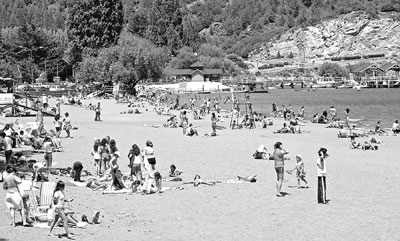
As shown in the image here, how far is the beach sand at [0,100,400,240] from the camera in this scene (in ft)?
42.4

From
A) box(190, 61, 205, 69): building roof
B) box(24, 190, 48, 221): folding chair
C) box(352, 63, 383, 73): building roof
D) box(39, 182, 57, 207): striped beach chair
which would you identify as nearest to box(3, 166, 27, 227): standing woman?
box(24, 190, 48, 221): folding chair

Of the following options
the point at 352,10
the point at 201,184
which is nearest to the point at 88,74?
the point at 201,184

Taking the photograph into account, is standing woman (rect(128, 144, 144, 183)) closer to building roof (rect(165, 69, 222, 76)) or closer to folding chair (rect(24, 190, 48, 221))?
folding chair (rect(24, 190, 48, 221))

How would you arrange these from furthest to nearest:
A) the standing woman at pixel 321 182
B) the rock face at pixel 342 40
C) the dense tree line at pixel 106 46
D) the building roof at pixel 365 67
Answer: the rock face at pixel 342 40, the building roof at pixel 365 67, the dense tree line at pixel 106 46, the standing woman at pixel 321 182

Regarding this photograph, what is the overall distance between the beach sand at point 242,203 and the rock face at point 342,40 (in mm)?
155471

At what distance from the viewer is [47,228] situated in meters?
13.1

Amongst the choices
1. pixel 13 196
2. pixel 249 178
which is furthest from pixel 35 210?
pixel 249 178

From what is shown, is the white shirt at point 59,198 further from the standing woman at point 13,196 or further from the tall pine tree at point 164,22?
the tall pine tree at point 164,22

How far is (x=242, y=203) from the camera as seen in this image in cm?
1577

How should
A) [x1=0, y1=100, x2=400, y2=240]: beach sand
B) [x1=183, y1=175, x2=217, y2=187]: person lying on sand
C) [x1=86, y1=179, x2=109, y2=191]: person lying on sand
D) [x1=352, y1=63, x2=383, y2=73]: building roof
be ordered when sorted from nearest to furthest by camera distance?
[x1=0, y1=100, x2=400, y2=240]: beach sand → [x1=86, y1=179, x2=109, y2=191]: person lying on sand → [x1=183, y1=175, x2=217, y2=187]: person lying on sand → [x1=352, y1=63, x2=383, y2=73]: building roof

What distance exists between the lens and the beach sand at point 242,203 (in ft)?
42.4

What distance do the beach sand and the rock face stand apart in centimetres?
15547

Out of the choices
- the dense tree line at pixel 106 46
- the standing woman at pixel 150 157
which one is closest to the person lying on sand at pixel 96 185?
the standing woman at pixel 150 157

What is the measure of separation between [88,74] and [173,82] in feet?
141
